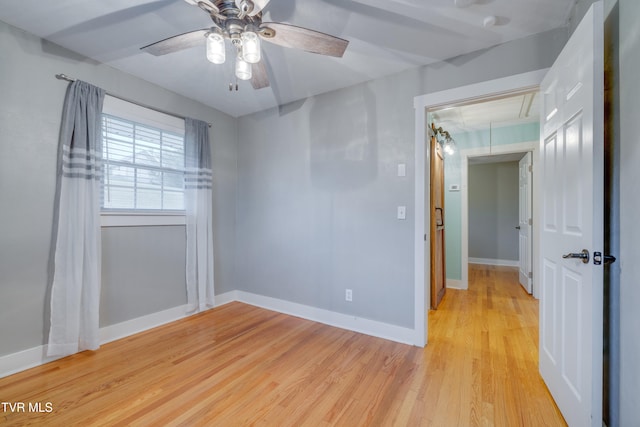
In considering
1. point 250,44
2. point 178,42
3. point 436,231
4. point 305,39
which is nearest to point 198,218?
point 178,42

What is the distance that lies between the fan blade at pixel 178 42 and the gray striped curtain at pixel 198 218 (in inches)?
59.8

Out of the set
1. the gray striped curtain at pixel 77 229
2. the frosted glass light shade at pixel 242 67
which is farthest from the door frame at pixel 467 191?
the gray striped curtain at pixel 77 229

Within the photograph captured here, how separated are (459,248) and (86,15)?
473cm

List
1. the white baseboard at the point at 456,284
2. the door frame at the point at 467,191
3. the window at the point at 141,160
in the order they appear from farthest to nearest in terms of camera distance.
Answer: the white baseboard at the point at 456,284
the door frame at the point at 467,191
the window at the point at 141,160

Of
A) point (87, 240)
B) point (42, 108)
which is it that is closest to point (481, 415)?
point (87, 240)

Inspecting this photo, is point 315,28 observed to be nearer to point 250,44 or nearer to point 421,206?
point 250,44

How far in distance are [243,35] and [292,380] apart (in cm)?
214

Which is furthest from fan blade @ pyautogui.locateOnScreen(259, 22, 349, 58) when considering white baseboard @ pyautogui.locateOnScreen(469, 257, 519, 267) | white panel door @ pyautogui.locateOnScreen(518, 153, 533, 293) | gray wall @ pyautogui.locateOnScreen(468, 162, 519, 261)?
white baseboard @ pyautogui.locateOnScreen(469, 257, 519, 267)

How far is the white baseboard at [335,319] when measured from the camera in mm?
2500

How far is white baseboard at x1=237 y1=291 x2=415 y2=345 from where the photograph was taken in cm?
250

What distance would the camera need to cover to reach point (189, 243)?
305 cm

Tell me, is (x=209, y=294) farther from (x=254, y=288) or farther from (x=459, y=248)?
(x=459, y=248)

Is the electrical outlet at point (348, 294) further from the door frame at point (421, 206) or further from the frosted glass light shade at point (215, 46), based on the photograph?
the frosted glass light shade at point (215, 46)

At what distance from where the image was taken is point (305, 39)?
1.52 m
